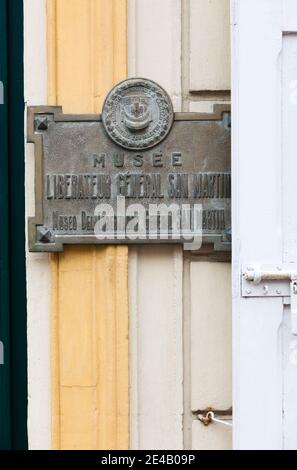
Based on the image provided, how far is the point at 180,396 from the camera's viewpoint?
1.77m

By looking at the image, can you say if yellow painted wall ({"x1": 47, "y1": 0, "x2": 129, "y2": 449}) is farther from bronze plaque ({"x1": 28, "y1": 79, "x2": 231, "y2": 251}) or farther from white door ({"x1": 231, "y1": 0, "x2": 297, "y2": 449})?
white door ({"x1": 231, "y1": 0, "x2": 297, "y2": 449})

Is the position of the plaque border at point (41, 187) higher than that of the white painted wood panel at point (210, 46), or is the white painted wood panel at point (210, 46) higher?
the white painted wood panel at point (210, 46)

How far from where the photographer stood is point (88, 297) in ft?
5.72

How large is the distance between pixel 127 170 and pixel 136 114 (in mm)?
157

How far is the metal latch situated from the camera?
1.61 meters

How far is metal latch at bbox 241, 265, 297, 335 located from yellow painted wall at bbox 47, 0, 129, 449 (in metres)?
0.35

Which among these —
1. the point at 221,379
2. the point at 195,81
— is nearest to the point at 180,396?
the point at 221,379

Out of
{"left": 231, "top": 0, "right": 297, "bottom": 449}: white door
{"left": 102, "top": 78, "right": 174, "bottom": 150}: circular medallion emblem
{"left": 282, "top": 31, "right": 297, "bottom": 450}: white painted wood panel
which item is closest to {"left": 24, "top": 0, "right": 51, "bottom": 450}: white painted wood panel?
{"left": 102, "top": 78, "right": 174, "bottom": 150}: circular medallion emblem

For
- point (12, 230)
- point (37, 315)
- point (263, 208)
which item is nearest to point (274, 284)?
point (263, 208)

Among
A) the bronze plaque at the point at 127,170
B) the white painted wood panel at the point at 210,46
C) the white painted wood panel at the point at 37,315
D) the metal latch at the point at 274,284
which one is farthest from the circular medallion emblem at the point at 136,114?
the metal latch at the point at 274,284

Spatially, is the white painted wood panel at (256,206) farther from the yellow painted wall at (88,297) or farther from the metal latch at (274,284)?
the yellow painted wall at (88,297)

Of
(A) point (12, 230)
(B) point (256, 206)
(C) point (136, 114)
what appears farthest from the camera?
(A) point (12, 230)

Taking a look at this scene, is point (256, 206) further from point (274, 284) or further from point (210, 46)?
point (210, 46)

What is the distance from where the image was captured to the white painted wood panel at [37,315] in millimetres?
1751
